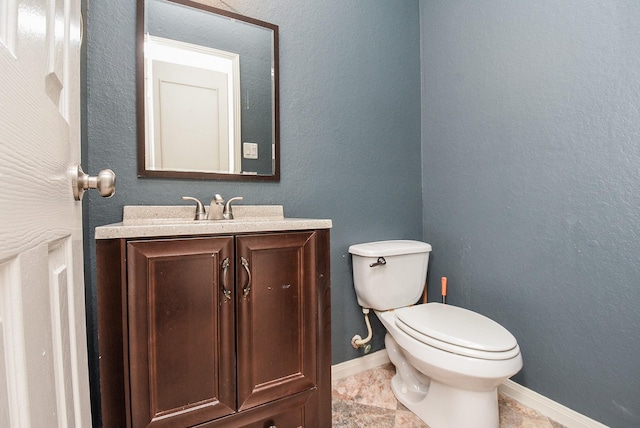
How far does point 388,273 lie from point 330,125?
32.6 inches

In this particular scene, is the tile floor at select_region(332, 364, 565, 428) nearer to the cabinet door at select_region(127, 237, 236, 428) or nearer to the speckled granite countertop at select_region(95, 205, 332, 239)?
the cabinet door at select_region(127, 237, 236, 428)

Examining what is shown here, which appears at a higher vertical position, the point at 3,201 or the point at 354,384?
the point at 3,201

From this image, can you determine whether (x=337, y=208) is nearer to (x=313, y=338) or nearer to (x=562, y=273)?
(x=313, y=338)

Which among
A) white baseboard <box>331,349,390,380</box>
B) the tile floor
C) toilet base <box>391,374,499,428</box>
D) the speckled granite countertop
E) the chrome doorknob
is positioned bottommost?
the tile floor

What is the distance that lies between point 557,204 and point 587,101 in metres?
0.42

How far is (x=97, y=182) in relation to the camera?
508mm

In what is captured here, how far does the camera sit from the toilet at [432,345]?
1063 millimetres

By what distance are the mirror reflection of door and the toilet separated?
2.74ft

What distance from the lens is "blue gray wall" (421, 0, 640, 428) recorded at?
1.12 meters

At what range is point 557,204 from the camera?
1.28 meters

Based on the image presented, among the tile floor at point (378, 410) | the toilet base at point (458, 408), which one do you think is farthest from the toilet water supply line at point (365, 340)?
the toilet base at point (458, 408)

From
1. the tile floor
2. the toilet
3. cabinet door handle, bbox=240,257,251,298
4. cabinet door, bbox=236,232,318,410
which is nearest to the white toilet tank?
the toilet

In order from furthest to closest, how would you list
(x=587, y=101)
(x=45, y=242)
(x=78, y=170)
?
(x=587, y=101) → (x=78, y=170) → (x=45, y=242)

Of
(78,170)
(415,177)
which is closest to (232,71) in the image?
(78,170)
